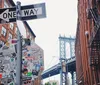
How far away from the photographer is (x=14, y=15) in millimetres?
4785

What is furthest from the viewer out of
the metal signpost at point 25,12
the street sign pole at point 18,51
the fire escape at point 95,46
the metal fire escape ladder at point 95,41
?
the fire escape at point 95,46

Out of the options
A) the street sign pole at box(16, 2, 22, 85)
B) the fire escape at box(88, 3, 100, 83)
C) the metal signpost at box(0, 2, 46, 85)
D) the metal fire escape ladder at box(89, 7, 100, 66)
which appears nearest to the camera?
the street sign pole at box(16, 2, 22, 85)

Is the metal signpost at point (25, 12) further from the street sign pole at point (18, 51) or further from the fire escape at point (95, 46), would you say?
the fire escape at point (95, 46)

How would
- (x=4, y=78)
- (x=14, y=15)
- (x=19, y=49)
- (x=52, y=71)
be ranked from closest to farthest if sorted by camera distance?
(x=19, y=49), (x=14, y=15), (x=4, y=78), (x=52, y=71)

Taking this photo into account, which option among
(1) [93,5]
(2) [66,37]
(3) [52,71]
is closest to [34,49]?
(1) [93,5]

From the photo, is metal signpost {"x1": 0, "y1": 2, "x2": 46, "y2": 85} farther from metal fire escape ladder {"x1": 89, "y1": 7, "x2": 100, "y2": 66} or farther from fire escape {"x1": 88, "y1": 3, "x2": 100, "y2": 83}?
fire escape {"x1": 88, "y1": 3, "x2": 100, "y2": 83}

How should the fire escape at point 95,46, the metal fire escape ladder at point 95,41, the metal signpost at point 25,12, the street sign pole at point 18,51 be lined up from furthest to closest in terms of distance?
the fire escape at point 95,46
the metal fire escape ladder at point 95,41
the metal signpost at point 25,12
the street sign pole at point 18,51

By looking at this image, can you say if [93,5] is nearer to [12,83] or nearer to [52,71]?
[12,83]

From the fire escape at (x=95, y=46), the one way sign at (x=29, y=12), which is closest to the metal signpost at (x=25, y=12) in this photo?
the one way sign at (x=29, y=12)

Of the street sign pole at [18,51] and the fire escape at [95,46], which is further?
the fire escape at [95,46]

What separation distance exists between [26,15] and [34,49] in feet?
3.14

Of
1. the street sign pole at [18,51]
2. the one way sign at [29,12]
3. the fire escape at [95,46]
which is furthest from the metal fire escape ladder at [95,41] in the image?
the street sign pole at [18,51]

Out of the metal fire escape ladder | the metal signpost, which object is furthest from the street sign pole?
the metal fire escape ladder

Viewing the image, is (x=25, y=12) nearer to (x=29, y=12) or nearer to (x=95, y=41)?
(x=29, y=12)
